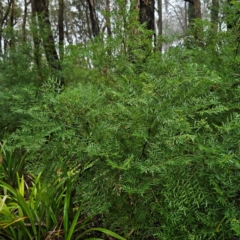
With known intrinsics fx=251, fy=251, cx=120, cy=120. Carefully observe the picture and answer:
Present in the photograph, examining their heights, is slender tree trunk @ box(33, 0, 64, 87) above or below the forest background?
above

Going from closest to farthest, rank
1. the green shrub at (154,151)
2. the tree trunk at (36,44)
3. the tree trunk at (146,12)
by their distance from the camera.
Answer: the green shrub at (154,151) < the tree trunk at (146,12) < the tree trunk at (36,44)

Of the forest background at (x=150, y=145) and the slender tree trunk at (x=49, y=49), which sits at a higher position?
the slender tree trunk at (x=49, y=49)

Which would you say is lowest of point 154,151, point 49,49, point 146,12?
point 154,151

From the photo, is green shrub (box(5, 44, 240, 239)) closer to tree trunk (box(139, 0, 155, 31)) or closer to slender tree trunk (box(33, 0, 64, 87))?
tree trunk (box(139, 0, 155, 31))

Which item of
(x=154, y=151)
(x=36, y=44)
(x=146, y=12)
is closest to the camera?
(x=154, y=151)

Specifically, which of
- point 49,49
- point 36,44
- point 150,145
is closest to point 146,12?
point 49,49

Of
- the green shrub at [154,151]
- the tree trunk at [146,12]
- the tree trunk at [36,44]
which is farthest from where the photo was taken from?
the tree trunk at [36,44]

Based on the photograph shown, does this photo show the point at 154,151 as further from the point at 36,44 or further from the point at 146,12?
the point at 36,44

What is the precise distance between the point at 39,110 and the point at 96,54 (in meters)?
0.71

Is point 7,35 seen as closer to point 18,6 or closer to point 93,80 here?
point 93,80

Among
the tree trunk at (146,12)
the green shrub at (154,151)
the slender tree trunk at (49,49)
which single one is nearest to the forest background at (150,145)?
the green shrub at (154,151)

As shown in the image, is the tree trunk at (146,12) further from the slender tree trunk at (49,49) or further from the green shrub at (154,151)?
the green shrub at (154,151)

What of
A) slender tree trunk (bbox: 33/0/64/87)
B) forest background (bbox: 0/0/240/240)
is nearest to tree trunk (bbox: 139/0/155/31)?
slender tree trunk (bbox: 33/0/64/87)

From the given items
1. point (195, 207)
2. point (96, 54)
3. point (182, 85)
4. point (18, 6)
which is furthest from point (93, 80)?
point (18, 6)
